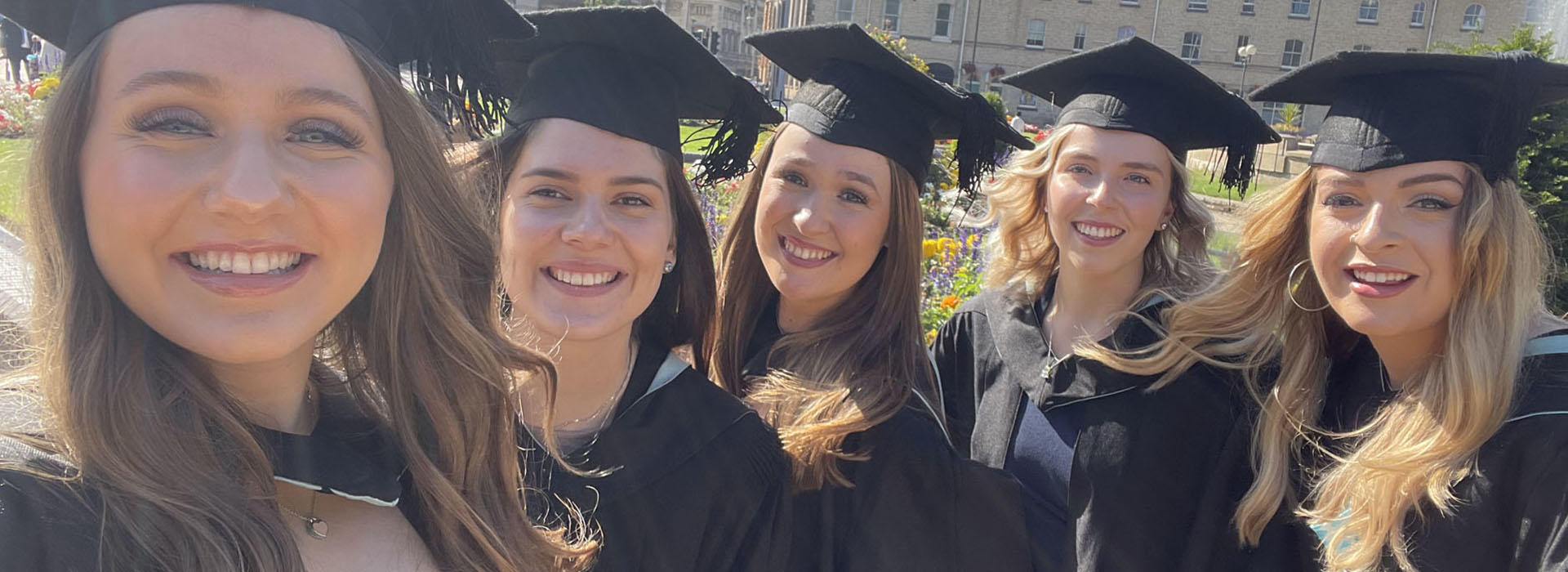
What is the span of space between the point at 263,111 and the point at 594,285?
117 centimetres

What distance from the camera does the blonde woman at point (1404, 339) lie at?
2.16 meters

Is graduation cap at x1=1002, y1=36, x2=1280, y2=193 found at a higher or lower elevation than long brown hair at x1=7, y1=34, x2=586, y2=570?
higher

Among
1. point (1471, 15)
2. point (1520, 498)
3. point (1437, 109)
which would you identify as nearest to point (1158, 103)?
point (1437, 109)

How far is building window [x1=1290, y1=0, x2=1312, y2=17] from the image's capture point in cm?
4750

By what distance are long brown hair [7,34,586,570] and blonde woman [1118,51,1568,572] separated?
1920 millimetres

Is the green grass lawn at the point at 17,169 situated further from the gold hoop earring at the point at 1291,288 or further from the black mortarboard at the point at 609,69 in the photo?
the gold hoop earring at the point at 1291,288

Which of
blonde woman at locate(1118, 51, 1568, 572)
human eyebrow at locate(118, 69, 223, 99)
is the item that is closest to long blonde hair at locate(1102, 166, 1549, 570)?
blonde woman at locate(1118, 51, 1568, 572)

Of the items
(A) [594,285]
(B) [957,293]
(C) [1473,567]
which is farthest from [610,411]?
(B) [957,293]

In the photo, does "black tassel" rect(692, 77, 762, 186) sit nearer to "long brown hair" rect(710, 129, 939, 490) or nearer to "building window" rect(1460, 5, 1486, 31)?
"long brown hair" rect(710, 129, 939, 490)

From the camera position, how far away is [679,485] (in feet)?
7.44

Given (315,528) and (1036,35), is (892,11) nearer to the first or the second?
(1036,35)

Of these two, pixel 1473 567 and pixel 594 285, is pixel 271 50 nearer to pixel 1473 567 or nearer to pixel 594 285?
pixel 594 285

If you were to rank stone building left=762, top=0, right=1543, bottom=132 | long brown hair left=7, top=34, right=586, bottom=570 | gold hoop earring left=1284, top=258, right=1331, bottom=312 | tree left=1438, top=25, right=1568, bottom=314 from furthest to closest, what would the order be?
stone building left=762, top=0, right=1543, bottom=132
tree left=1438, top=25, right=1568, bottom=314
gold hoop earring left=1284, top=258, right=1331, bottom=312
long brown hair left=7, top=34, right=586, bottom=570

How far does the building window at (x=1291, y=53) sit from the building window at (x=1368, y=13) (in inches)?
109
